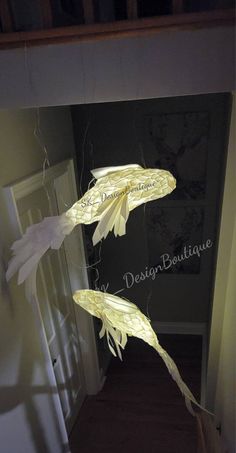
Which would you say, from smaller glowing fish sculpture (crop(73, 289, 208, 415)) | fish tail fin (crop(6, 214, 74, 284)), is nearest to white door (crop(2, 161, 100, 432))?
fish tail fin (crop(6, 214, 74, 284))

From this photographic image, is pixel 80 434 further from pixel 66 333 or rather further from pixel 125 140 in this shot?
pixel 125 140

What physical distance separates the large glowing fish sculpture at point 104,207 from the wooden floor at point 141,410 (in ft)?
6.23

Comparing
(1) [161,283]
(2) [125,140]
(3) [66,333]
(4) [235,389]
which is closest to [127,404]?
(3) [66,333]

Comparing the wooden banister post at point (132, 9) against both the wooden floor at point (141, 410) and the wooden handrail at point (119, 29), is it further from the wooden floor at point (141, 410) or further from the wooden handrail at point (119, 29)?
the wooden floor at point (141, 410)

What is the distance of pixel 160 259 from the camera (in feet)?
9.27

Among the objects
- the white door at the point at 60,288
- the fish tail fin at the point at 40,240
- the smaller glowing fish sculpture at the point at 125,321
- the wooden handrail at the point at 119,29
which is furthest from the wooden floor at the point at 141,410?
the wooden handrail at the point at 119,29

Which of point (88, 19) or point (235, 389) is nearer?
point (88, 19)

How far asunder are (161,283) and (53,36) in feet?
7.96

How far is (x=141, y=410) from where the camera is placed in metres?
2.43

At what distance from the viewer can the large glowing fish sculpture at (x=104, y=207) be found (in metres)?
0.86

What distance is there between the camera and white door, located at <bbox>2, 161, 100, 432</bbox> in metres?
1.60

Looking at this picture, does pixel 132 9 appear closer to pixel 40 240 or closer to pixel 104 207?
pixel 104 207

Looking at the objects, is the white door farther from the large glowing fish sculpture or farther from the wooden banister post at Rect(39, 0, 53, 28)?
the wooden banister post at Rect(39, 0, 53, 28)

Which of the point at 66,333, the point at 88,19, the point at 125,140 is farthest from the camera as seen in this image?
the point at 125,140
